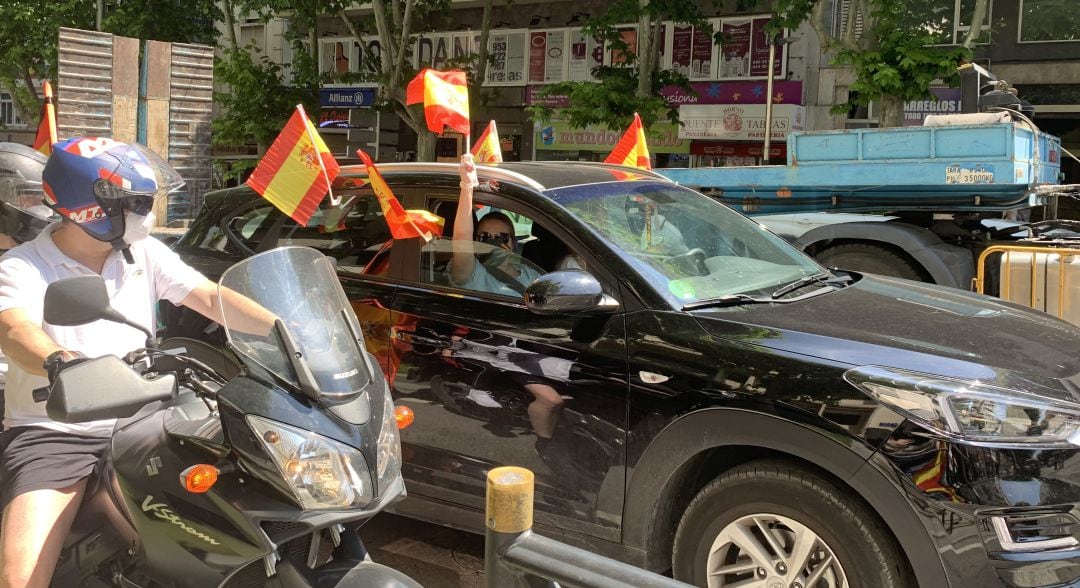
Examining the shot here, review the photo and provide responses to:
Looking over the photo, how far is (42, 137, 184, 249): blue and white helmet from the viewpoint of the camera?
8.00 ft

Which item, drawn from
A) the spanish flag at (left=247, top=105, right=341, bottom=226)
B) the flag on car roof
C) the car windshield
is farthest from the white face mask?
the car windshield

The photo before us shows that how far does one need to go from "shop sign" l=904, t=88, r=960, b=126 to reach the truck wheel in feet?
28.8

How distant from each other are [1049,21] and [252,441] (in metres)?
17.5

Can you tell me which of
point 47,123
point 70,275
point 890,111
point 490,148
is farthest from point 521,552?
point 890,111

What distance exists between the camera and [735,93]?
18.3 m

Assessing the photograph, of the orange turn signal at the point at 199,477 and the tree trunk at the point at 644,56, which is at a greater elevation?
the tree trunk at the point at 644,56

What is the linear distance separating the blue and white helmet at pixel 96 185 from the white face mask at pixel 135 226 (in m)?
0.01

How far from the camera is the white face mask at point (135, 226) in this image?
8.21ft

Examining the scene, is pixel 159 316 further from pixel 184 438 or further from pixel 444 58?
pixel 444 58

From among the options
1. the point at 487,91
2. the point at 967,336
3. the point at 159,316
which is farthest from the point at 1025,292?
the point at 487,91

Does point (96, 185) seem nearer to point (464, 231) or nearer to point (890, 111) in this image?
point (464, 231)

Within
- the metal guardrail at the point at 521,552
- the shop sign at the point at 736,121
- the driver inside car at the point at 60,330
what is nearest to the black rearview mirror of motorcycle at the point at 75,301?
the driver inside car at the point at 60,330

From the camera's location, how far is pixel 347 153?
2362 cm

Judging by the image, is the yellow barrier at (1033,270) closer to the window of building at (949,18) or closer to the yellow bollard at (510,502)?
the yellow bollard at (510,502)
